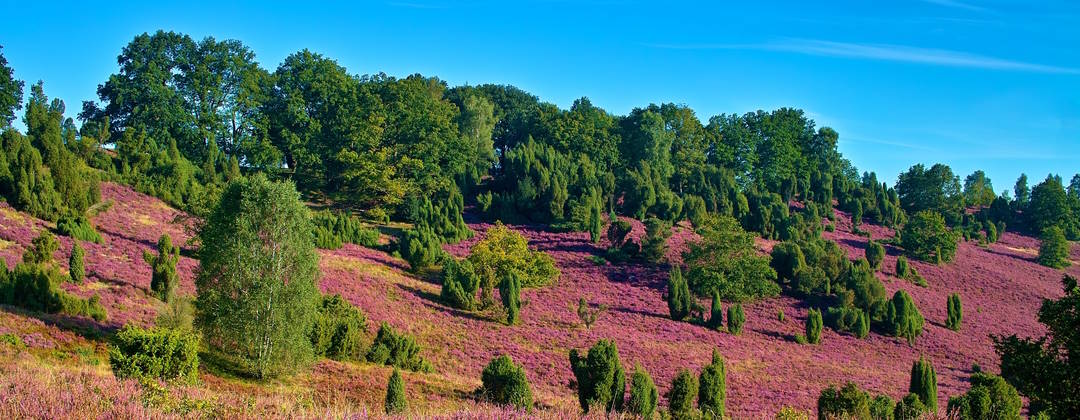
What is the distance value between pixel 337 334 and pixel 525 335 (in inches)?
385

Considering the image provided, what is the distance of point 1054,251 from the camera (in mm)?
59719

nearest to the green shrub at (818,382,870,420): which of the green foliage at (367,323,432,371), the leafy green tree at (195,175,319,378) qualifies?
the green foliage at (367,323,432,371)

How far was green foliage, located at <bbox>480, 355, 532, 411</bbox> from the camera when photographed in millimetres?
17906

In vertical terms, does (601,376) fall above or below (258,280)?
below

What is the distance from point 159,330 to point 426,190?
4065 cm

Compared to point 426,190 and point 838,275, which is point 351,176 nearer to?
point 426,190

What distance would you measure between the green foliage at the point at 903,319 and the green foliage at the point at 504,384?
1069 inches

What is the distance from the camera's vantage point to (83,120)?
53.5 meters

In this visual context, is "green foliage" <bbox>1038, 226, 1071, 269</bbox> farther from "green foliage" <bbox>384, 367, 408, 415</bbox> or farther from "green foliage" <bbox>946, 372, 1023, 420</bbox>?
"green foliage" <bbox>384, 367, 408, 415</bbox>

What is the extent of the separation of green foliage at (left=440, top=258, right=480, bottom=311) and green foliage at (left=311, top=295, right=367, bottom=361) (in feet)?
31.3

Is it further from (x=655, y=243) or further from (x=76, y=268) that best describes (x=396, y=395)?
(x=655, y=243)

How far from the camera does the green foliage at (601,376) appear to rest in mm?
18344

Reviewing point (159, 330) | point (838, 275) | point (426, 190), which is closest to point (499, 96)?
point (426, 190)

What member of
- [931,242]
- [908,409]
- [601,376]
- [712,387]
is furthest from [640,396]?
[931,242]
